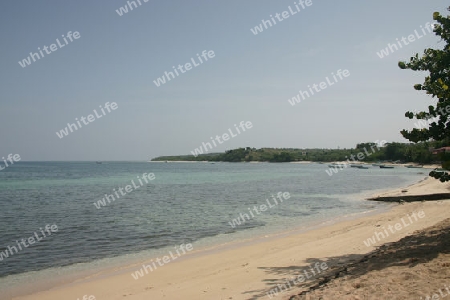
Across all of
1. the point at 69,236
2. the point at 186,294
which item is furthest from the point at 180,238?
the point at 186,294

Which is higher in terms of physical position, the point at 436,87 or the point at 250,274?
the point at 436,87

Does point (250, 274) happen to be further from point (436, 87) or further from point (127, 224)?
point (127, 224)

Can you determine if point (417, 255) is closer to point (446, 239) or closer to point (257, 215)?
point (446, 239)

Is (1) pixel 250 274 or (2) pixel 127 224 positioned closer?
(1) pixel 250 274

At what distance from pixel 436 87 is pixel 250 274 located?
8.26 meters

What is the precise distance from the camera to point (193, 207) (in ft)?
106

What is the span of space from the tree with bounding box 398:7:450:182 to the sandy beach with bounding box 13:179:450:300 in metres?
4.22

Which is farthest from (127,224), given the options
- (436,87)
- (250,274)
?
(436,87)

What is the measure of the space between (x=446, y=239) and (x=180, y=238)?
517 inches

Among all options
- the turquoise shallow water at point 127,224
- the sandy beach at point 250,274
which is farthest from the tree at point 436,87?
the turquoise shallow water at point 127,224

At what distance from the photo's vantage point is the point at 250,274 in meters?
11.9

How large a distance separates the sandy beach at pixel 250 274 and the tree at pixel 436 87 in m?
4.22

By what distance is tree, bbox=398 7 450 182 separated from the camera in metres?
9.70

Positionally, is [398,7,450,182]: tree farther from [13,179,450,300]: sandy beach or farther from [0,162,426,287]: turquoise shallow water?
[0,162,426,287]: turquoise shallow water
